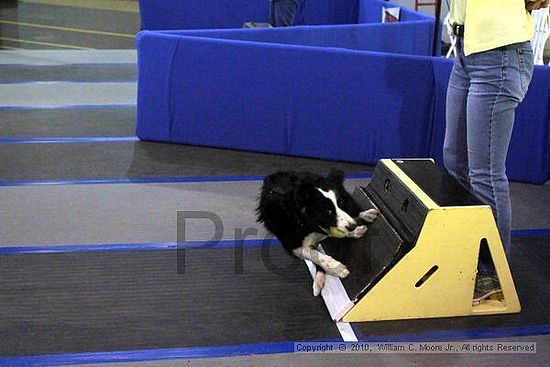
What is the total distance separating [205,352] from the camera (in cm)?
260

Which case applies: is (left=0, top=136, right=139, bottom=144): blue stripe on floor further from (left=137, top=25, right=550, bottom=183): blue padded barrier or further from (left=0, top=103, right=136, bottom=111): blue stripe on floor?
(left=0, top=103, right=136, bottom=111): blue stripe on floor

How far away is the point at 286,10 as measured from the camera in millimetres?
7125

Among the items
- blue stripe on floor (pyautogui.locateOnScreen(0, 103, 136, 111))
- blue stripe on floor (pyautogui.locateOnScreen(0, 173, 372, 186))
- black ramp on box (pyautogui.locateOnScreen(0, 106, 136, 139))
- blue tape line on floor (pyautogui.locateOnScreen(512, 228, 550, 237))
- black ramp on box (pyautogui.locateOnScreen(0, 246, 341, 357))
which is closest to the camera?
black ramp on box (pyautogui.locateOnScreen(0, 246, 341, 357))

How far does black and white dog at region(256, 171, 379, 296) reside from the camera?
293cm

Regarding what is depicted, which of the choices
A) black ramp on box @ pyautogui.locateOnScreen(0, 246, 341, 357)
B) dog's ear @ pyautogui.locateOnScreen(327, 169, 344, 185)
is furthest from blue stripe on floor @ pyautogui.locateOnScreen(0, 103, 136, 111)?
dog's ear @ pyautogui.locateOnScreen(327, 169, 344, 185)

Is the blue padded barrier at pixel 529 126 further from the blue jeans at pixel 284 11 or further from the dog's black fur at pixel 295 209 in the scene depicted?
the blue jeans at pixel 284 11

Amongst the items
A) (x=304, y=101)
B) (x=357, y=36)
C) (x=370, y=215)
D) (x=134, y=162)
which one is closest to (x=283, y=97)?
(x=304, y=101)

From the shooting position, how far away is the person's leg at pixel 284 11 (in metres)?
7.11

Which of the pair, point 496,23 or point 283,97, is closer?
point 496,23

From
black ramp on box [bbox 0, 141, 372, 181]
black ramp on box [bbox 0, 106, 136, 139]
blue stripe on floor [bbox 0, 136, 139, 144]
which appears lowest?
black ramp on box [bbox 0, 141, 372, 181]

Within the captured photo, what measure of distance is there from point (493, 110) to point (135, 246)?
1.78 metres

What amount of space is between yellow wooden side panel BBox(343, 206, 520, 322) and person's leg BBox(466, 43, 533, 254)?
6.3 inches

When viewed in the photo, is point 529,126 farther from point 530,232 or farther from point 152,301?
point 152,301

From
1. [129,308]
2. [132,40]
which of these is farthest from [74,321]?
[132,40]
